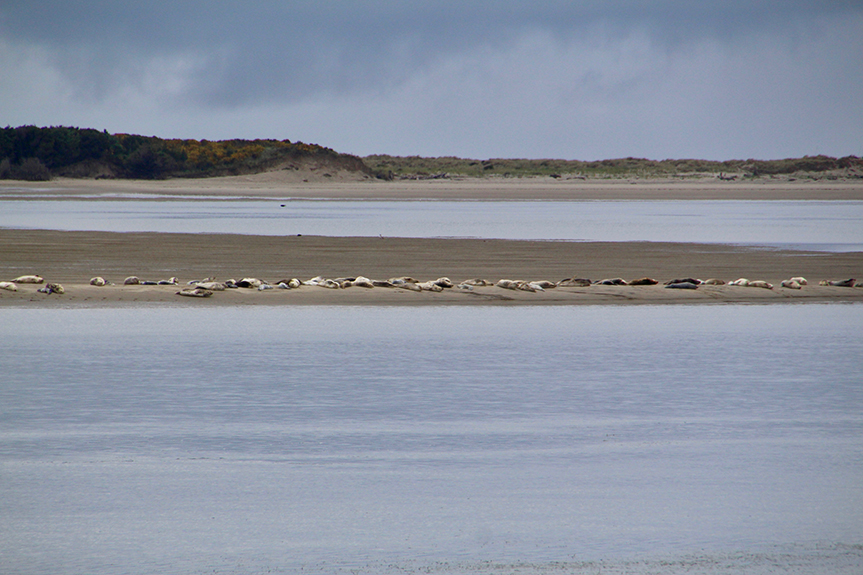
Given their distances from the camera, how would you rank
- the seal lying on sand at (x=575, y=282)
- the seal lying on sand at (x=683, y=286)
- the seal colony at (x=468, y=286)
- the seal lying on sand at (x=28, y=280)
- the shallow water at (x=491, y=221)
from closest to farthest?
the seal colony at (x=468, y=286) < the seal lying on sand at (x=28, y=280) < the seal lying on sand at (x=683, y=286) < the seal lying on sand at (x=575, y=282) < the shallow water at (x=491, y=221)

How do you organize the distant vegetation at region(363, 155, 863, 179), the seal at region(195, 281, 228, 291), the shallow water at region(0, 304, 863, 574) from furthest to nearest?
the distant vegetation at region(363, 155, 863, 179), the seal at region(195, 281, 228, 291), the shallow water at region(0, 304, 863, 574)

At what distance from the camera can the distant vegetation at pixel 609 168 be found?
79.9 meters

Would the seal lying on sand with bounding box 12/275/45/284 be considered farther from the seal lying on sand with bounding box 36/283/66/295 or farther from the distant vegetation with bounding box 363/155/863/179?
the distant vegetation with bounding box 363/155/863/179

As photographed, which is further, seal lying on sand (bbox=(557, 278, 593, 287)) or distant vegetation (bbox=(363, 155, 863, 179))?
distant vegetation (bbox=(363, 155, 863, 179))

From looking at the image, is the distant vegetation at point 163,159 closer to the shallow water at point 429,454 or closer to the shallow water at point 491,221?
the shallow water at point 491,221

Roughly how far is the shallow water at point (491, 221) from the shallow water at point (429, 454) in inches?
521

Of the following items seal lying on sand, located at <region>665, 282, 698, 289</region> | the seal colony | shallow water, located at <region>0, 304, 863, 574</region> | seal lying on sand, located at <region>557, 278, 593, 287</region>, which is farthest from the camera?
seal lying on sand, located at <region>557, 278, 593, 287</region>

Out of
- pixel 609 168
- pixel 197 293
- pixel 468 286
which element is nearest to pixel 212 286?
pixel 197 293

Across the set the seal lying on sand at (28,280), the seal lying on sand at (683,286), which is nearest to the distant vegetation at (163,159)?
the seal lying on sand at (28,280)

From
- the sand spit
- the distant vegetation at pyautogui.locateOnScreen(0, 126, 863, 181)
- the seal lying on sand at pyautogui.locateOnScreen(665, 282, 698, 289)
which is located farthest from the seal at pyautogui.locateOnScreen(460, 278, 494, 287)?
the distant vegetation at pyautogui.locateOnScreen(0, 126, 863, 181)

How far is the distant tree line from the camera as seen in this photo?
70.1 meters

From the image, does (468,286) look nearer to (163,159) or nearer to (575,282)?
(575,282)

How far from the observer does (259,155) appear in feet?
251

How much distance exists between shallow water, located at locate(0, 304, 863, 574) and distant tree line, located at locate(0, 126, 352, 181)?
64.1 m
